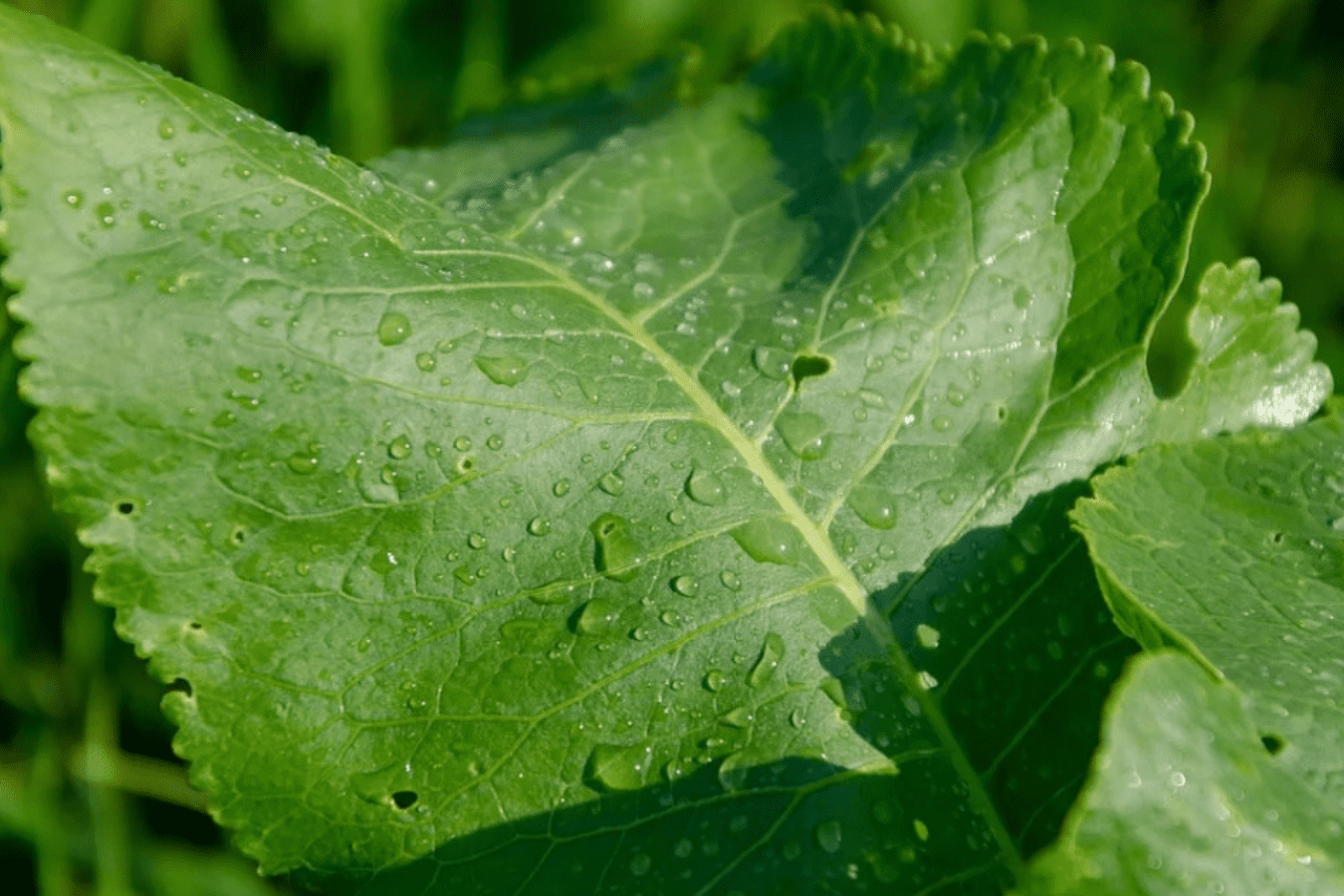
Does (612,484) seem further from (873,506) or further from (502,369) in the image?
(873,506)

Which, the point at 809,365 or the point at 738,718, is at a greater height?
the point at 809,365

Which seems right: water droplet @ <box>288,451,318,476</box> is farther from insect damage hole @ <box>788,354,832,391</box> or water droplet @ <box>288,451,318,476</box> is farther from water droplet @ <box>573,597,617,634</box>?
insect damage hole @ <box>788,354,832,391</box>

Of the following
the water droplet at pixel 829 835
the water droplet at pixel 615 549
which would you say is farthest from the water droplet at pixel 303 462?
the water droplet at pixel 829 835

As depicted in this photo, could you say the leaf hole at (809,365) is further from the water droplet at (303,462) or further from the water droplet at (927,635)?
the water droplet at (303,462)

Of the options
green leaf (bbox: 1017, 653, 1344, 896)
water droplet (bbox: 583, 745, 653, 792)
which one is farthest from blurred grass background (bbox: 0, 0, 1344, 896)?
green leaf (bbox: 1017, 653, 1344, 896)

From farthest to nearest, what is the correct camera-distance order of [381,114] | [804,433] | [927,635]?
1. [381,114]
2. [804,433]
3. [927,635]

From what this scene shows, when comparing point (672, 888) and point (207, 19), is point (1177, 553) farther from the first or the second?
point (207, 19)

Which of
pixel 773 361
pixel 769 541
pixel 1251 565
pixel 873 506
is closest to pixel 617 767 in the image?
pixel 769 541
